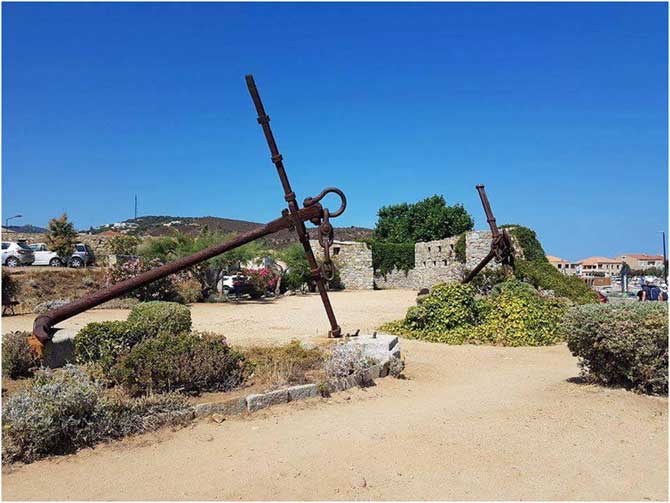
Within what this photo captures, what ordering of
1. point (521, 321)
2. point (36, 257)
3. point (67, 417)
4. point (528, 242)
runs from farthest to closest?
point (36, 257), point (528, 242), point (521, 321), point (67, 417)

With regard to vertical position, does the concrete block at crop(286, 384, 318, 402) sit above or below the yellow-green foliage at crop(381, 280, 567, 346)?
below

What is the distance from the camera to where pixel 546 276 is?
651 inches

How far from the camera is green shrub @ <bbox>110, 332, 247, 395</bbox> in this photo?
5238 millimetres

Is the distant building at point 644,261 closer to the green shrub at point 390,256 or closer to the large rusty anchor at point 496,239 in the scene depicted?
the green shrub at point 390,256

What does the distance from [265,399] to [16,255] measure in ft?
83.9

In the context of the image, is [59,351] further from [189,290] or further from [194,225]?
[194,225]

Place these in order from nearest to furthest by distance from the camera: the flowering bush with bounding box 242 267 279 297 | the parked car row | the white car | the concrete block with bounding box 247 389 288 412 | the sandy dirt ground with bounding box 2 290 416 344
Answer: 1. the concrete block with bounding box 247 389 288 412
2. the sandy dirt ground with bounding box 2 290 416 344
3. the flowering bush with bounding box 242 267 279 297
4. the parked car row
5. the white car

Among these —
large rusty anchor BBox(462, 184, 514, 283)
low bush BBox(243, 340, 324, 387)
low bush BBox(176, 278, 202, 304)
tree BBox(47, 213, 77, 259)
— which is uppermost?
tree BBox(47, 213, 77, 259)

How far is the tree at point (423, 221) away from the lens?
4347cm

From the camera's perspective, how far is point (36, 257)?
26.5 m

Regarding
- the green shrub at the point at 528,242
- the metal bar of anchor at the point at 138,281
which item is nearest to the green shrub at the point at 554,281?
the green shrub at the point at 528,242

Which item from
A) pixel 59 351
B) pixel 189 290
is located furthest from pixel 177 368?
pixel 189 290

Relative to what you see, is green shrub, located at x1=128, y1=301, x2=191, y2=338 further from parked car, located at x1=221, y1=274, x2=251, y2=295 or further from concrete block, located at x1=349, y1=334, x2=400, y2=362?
parked car, located at x1=221, y1=274, x2=251, y2=295

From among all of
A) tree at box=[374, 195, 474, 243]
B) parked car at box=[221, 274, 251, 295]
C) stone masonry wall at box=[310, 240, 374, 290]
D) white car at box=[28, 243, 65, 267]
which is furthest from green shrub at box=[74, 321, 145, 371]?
tree at box=[374, 195, 474, 243]
